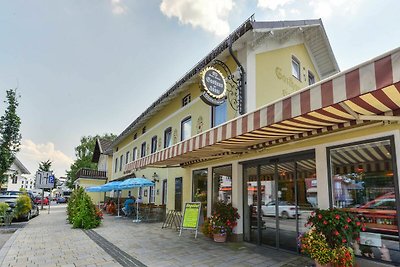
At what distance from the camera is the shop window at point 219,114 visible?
426 inches

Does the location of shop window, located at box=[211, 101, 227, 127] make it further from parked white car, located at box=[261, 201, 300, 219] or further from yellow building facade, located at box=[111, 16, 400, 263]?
parked white car, located at box=[261, 201, 300, 219]

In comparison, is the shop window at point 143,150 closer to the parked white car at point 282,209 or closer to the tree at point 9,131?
the tree at point 9,131

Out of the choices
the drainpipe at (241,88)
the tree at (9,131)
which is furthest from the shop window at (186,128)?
the tree at (9,131)

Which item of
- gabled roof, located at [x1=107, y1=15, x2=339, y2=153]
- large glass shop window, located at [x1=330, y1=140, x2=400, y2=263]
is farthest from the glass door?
gabled roof, located at [x1=107, y1=15, x2=339, y2=153]

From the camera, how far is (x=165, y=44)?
47.4ft

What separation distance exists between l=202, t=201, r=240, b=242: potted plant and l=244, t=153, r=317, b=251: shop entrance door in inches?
18.2

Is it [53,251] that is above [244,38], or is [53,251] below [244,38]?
below

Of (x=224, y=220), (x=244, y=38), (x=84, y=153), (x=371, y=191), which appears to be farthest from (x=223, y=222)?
(x=84, y=153)

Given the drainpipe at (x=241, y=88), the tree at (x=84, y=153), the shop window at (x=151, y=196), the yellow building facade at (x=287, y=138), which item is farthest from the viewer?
the tree at (x=84, y=153)

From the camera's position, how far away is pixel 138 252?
7.51 metres

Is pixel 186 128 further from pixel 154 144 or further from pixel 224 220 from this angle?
pixel 224 220

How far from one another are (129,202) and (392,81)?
56.4 ft

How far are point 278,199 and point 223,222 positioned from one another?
204cm

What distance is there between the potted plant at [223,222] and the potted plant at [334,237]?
11.0 ft
